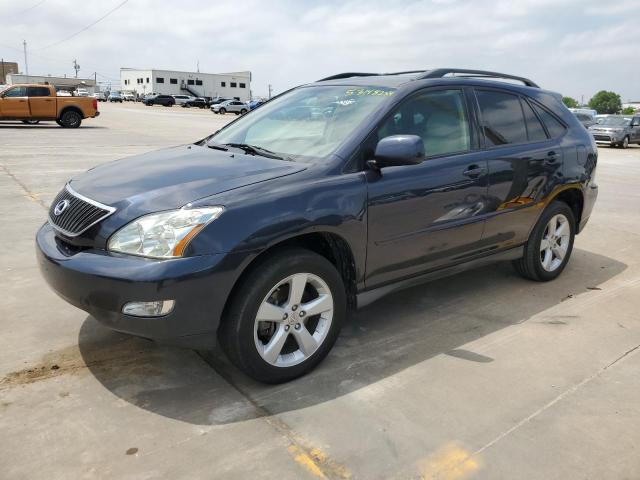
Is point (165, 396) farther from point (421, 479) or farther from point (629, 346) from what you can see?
point (629, 346)

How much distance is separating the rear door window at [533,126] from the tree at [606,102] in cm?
11525

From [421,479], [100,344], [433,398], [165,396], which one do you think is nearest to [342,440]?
[421,479]

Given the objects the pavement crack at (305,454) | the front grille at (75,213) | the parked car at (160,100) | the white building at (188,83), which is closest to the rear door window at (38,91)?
the front grille at (75,213)

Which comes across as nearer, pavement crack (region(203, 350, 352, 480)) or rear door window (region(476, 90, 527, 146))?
pavement crack (region(203, 350, 352, 480))

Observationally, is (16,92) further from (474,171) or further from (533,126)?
(474,171)

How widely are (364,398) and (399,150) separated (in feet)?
4.55

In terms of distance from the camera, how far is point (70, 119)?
22.6 meters

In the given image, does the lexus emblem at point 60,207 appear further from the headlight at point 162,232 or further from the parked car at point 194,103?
the parked car at point 194,103

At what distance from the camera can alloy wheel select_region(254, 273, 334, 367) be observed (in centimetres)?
298

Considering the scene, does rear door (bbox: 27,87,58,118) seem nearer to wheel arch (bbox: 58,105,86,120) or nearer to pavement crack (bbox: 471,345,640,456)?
wheel arch (bbox: 58,105,86,120)

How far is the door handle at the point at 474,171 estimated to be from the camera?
387 centimetres

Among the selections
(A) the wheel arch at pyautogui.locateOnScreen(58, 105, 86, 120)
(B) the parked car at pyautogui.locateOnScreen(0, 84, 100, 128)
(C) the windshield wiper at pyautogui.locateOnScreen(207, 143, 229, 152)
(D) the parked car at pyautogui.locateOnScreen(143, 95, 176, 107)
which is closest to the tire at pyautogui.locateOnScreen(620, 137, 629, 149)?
(B) the parked car at pyautogui.locateOnScreen(0, 84, 100, 128)

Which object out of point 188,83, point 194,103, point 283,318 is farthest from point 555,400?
Answer: point 188,83

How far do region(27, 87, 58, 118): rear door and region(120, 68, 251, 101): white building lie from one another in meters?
72.4
